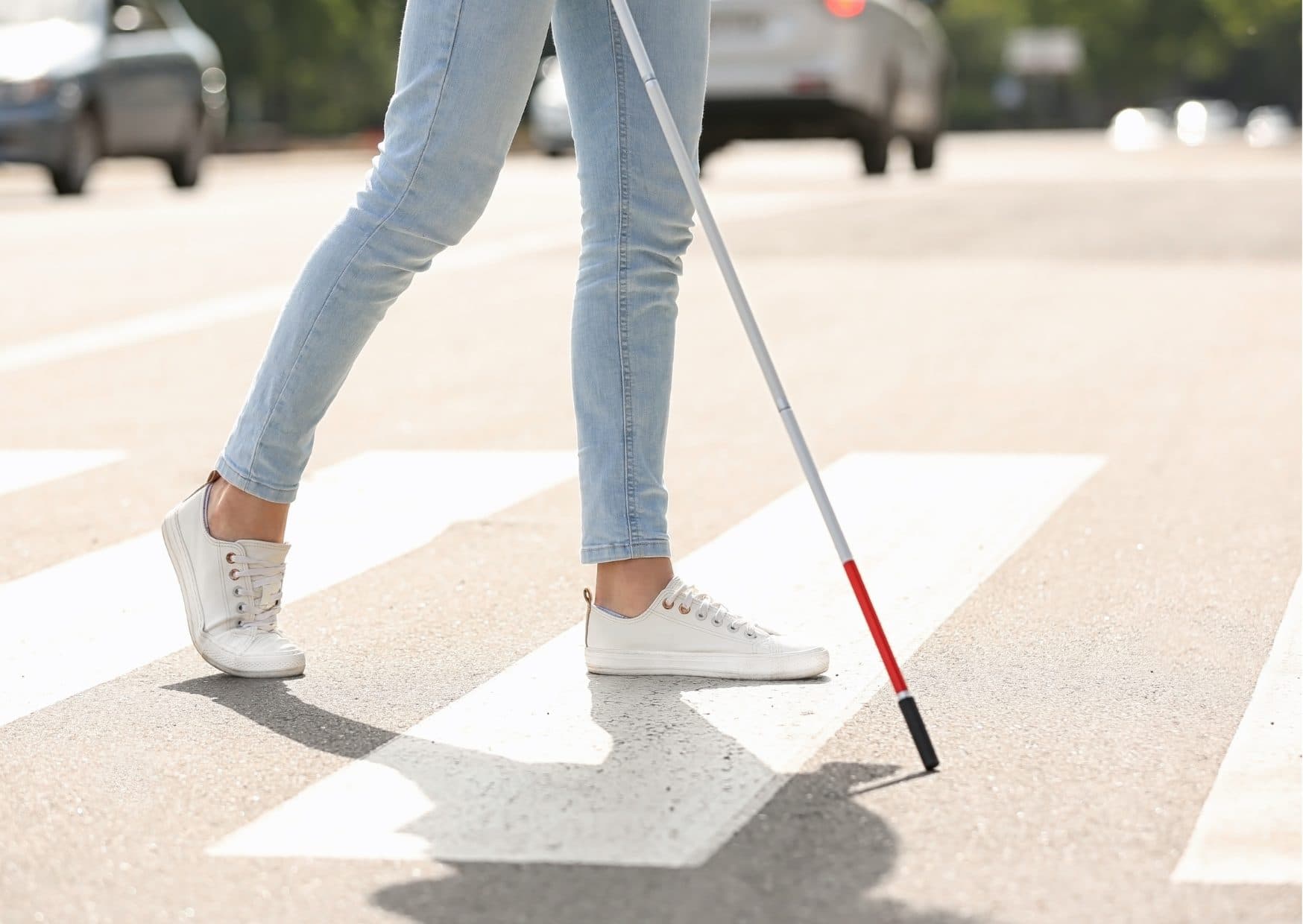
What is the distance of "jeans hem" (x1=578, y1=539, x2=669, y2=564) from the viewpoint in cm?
353

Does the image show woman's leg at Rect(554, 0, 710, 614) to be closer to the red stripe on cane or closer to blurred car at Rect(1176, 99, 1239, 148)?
the red stripe on cane

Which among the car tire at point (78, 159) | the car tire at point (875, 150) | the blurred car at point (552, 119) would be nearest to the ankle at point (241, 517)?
the car tire at point (78, 159)

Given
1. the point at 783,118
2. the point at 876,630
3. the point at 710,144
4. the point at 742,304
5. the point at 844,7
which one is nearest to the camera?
the point at 876,630

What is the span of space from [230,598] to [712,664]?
2.39 ft

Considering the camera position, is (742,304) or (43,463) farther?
(43,463)

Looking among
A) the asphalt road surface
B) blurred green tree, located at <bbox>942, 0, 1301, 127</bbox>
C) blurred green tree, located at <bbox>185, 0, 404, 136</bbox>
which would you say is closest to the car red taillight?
the asphalt road surface

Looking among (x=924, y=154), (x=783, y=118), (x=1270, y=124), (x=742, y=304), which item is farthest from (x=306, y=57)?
(x=742, y=304)

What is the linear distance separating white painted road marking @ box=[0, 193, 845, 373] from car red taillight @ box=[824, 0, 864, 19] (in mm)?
5776

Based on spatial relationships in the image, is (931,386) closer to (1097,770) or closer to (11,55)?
(1097,770)

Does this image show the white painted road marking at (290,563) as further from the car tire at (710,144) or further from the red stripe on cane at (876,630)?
the car tire at (710,144)

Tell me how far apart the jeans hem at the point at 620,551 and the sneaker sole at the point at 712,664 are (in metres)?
0.14

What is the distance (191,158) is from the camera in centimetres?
1938

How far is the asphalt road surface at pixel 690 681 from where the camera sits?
8.45 ft

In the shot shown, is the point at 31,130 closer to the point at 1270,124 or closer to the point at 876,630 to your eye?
the point at 876,630
